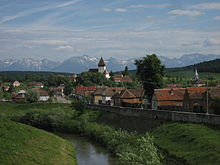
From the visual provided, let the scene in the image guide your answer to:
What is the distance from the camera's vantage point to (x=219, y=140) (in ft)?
125

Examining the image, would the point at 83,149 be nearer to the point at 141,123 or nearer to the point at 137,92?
the point at 141,123

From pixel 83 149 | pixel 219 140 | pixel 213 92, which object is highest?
pixel 213 92

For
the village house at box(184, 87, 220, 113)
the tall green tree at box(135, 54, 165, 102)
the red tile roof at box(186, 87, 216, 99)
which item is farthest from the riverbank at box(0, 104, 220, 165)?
the tall green tree at box(135, 54, 165, 102)

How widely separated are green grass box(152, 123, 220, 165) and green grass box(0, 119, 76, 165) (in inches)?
454

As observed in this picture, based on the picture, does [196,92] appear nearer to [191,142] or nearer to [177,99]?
[177,99]

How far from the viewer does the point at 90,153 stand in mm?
51312

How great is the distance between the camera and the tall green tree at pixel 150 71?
7394cm

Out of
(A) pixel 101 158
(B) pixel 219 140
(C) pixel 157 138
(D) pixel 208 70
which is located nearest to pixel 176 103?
(C) pixel 157 138

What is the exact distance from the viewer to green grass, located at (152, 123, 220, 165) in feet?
116

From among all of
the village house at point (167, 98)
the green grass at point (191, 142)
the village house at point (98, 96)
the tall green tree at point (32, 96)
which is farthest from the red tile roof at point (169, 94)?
the tall green tree at point (32, 96)

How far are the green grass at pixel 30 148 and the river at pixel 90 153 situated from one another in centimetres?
133

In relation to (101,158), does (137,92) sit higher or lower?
higher

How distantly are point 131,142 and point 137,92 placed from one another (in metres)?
39.2

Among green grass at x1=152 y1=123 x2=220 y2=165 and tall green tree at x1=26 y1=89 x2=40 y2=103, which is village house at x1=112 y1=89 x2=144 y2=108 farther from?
tall green tree at x1=26 y1=89 x2=40 y2=103
